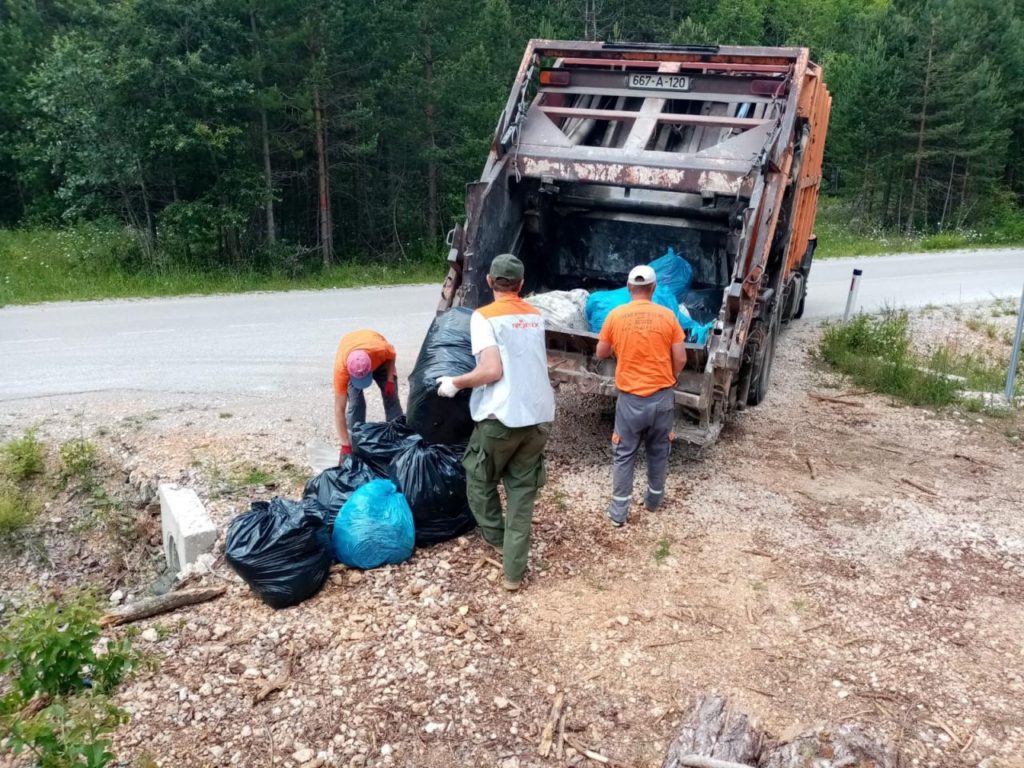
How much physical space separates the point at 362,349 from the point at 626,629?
2.29m

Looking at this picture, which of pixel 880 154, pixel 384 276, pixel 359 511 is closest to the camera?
pixel 359 511

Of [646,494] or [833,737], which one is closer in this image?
[833,737]

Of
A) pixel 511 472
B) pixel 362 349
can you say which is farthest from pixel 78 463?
pixel 511 472

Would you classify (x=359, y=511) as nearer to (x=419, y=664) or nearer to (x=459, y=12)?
(x=419, y=664)

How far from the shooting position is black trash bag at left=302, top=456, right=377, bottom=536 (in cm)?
436

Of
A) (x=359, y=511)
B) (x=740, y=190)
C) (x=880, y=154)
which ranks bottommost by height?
(x=359, y=511)

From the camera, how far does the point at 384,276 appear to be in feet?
49.1

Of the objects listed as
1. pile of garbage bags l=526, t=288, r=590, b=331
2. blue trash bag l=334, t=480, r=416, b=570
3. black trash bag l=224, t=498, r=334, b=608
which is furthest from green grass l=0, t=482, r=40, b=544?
pile of garbage bags l=526, t=288, r=590, b=331

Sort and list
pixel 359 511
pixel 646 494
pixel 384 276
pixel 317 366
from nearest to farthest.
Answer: pixel 359 511 < pixel 646 494 < pixel 317 366 < pixel 384 276

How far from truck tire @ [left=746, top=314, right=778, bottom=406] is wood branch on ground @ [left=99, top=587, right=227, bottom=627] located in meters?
4.23

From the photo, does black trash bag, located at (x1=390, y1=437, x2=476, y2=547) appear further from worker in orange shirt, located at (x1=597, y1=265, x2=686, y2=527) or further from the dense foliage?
the dense foliage

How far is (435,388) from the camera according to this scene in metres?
4.71

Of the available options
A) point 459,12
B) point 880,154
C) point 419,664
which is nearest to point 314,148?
point 459,12

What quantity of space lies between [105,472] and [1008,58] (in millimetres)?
30359
